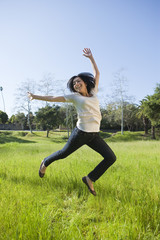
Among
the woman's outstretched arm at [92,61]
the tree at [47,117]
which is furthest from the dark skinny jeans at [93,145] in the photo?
the tree at [47,117]

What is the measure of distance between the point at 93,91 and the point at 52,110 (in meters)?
33.6

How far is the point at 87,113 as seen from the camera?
9.51 feet

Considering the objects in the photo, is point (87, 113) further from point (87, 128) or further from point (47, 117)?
point (47, 117)

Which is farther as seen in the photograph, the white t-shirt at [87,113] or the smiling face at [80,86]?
the smiling face at [80,86]

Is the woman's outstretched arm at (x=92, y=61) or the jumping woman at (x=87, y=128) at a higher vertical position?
the woman's outstretched arm at (x=92, y=61)

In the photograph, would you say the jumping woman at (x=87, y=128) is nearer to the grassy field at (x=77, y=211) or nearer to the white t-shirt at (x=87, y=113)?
the white t-shirt at (x=87, y=113)

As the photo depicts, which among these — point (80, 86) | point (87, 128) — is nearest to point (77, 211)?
point (87, 128)

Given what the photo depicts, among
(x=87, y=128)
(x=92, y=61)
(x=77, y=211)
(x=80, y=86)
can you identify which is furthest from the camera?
(x=92, y=61)

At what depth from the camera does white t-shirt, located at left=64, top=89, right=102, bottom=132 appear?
2859 mm

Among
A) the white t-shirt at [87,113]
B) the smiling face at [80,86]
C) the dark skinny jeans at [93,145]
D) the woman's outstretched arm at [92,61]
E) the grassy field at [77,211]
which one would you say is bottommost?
the grassy field at [77,211]

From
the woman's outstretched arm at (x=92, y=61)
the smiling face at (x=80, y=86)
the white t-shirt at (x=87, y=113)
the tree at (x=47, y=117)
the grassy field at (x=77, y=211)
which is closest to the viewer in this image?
the grassy field at (x=77, y=211)

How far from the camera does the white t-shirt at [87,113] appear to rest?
9.38 ft

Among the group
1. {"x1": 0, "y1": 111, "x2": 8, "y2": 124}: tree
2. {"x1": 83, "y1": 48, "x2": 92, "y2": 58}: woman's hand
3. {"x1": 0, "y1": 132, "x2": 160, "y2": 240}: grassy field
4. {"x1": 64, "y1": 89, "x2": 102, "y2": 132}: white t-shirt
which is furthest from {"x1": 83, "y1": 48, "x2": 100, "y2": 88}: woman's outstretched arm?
{"x1": 0, "y1": 111, "x2": 8, "y2": 124}: tree

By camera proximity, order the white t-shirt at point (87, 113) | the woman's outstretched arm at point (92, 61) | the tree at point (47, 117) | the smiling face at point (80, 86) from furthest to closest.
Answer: the tree at point (47, 117) → the woman's outstretched arm at point (92, 61) → the smiling face at point (80, 86) → the white t-shirt at point (87, 113)
